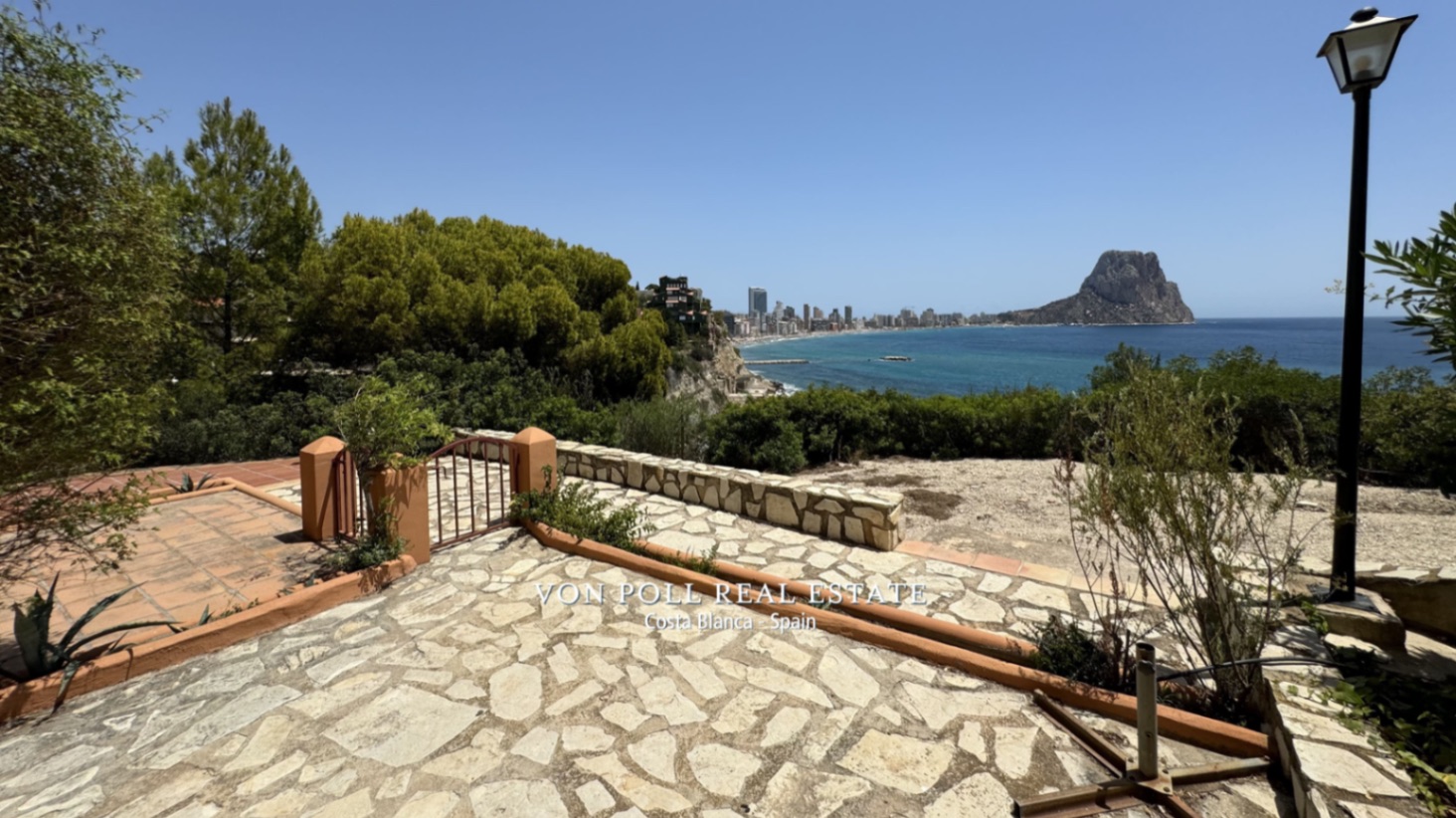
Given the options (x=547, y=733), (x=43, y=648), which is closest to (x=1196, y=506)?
(x=547, y=733)

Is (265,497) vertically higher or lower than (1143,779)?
higher

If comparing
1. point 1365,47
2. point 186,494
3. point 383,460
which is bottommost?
point 186,494

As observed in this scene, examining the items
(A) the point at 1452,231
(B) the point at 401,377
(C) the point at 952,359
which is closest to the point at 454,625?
(A) the point at 1452,231

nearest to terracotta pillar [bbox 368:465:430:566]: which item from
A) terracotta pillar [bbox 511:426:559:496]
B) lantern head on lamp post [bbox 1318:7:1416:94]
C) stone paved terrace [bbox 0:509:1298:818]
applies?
stone paved terrace [bbox 0:509:1298:818]

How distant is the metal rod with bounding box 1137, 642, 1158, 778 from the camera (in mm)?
2291

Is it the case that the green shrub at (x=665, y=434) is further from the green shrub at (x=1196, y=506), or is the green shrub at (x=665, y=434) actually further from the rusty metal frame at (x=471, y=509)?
the green shrub at (x=1196, y=506)

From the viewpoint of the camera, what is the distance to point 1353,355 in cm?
339

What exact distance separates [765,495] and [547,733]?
361 centimetres

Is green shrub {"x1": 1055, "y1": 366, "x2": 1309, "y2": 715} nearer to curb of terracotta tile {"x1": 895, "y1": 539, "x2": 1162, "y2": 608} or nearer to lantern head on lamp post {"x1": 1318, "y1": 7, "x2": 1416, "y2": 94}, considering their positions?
curb of terracotta tile {"x1": 895, "y1": 539, "x2": 1162, "y2": 608}

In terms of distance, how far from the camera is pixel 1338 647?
303 cm

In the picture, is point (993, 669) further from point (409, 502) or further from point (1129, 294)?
point (1129, 294)

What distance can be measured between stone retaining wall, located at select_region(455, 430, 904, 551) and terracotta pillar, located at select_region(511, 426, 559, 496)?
1.66 m

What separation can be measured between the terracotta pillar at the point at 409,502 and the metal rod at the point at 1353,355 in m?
6.17

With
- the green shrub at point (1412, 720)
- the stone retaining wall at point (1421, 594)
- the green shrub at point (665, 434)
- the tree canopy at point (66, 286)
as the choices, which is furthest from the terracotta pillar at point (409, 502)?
the stone retaining wall at point (1421, 594)
